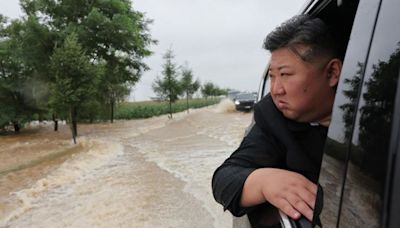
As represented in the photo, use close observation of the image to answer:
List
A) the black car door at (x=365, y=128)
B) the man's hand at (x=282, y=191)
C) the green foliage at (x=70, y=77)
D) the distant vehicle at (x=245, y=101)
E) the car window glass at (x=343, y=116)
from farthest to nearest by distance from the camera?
1. the distant vehicle at (x=245, y=101)
2. the green foliage at (x=70, y=77)
3. the man's hand at (x=282, y=191)
4. the car window glass at (x=343, y=116)
5. the black car door at (x=365, y=128)

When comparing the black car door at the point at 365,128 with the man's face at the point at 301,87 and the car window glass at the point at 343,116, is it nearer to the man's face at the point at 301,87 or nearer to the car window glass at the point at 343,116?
the car window glass at the point at 343,116

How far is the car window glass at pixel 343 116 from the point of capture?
77 cm

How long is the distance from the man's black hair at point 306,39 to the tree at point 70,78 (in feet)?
48.2

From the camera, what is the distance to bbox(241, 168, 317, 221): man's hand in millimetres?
1008

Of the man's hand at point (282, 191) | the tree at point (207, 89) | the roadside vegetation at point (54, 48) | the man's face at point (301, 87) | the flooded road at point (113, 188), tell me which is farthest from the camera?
the tree at point (207, 89)

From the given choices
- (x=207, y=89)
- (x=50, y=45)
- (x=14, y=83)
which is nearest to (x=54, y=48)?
(x=50, y=45)

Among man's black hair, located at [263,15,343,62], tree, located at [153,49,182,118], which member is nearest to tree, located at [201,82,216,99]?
tree, located at [153,49,182,118]

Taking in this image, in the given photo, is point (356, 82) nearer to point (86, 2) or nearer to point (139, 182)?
point (139, 182)

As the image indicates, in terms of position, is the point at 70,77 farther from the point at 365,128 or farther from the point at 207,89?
the point at 207,89

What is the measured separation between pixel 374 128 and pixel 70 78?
15.5 meters

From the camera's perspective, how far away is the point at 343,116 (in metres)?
0.80

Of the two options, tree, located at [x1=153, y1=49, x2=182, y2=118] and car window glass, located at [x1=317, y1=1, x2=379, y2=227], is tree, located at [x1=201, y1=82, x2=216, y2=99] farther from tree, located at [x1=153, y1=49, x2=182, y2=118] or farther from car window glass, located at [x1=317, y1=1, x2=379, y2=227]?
car window glass, located at [x1=317, y1=1, x2=379, y2=227]

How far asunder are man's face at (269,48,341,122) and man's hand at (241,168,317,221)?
22 centimetres

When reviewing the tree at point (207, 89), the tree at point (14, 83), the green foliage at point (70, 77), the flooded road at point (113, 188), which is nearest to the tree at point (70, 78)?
the green foliage at point (70, 77)
